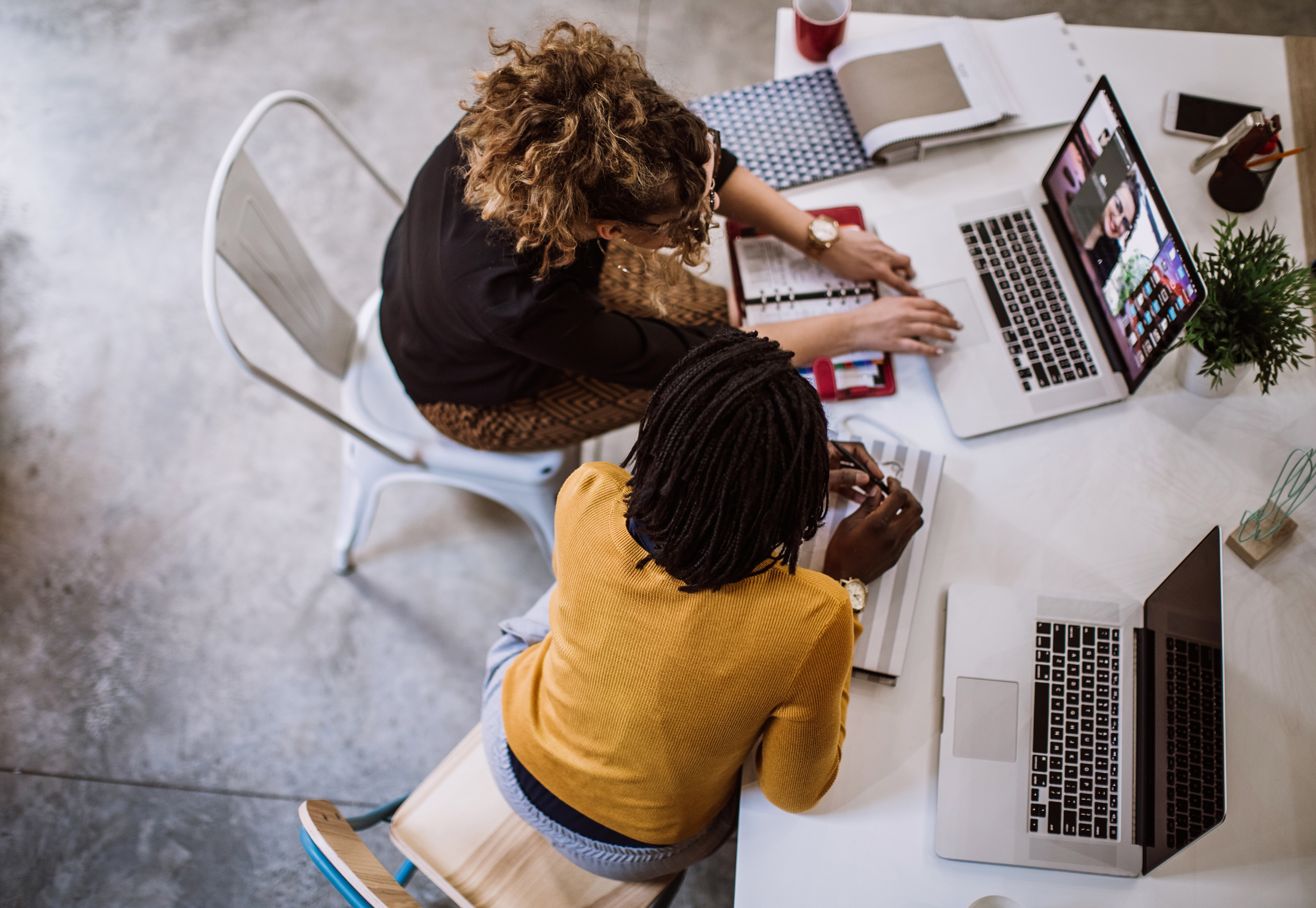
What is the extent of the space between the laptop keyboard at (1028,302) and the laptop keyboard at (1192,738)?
0.41 m

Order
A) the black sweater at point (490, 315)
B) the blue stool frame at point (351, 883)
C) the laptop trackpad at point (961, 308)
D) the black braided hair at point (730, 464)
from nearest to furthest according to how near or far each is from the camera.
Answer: the black braided hair at point (730, 464) < the blue stool frame at point (351, 883) < the black sweater at point (490, 315) < the laptop trackpad at point (961, 308)

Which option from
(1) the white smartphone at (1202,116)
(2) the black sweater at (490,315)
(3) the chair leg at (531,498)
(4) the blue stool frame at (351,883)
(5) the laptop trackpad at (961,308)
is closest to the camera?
(4) the blue stool frame at (351,883)

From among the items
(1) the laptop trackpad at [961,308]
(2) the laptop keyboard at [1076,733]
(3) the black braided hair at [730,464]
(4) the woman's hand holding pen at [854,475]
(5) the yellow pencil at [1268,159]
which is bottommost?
(2) the laptop keyboard at [1076,733]

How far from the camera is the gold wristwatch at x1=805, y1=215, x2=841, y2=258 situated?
49.6 inches

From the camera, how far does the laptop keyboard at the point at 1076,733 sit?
3.14ft

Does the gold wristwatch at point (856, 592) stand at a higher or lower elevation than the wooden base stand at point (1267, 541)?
higher

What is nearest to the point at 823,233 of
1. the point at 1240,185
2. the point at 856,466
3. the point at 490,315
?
the point at 856,466

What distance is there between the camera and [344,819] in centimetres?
109

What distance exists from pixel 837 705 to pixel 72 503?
2054mm

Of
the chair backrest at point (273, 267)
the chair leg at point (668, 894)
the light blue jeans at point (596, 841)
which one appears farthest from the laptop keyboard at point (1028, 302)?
the chair backrest at point (273, 267)

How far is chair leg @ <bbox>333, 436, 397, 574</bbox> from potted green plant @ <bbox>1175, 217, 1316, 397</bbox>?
1334 mm

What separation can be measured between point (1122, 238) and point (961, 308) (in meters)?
0.23

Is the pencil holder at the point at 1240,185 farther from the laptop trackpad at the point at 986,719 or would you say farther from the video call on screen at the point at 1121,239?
the laptop trackpad at the point at 986,719

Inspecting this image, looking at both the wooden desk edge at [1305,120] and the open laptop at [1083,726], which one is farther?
the wooden desk edge at [1305,120]
